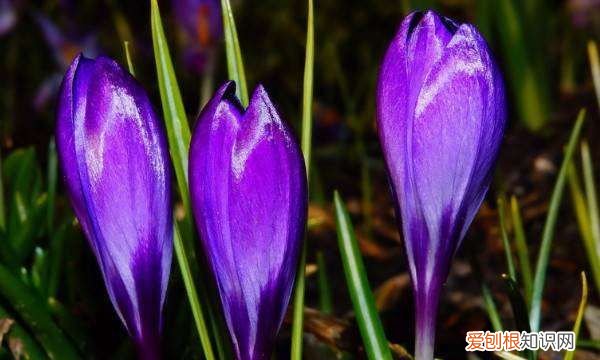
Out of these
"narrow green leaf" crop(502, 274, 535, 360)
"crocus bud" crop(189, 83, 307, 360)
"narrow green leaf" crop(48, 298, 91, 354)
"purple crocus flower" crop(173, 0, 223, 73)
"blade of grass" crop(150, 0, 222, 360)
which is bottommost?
"narrow green leaf" crop(502, 274, 535, 360)

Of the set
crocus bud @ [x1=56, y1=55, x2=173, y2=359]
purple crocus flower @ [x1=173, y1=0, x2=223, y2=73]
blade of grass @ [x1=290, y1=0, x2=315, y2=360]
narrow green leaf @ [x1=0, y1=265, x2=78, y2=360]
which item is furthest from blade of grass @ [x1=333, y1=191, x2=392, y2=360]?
purple crocus flower @ [x1=173, y1=0, x2=223, y2=73]

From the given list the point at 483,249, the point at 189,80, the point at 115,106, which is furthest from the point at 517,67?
the point at 115,106

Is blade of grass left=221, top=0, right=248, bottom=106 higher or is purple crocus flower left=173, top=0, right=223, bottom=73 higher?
purple crocus flower left=173, top=0, right=223, bottom=73

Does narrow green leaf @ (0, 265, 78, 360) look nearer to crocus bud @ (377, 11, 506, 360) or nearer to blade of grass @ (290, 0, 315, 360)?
blade of grass @ (290, 0, 315, 360)

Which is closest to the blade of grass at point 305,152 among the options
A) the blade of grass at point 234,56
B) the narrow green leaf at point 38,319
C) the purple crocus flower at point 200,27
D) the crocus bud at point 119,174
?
the blade of grass at point 234,56

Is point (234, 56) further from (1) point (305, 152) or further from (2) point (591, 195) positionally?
(2) point (591, 195)

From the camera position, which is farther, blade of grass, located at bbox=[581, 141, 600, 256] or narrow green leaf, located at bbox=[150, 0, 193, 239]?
blade of grass, located at bbox=[581, 141, 600, 256]

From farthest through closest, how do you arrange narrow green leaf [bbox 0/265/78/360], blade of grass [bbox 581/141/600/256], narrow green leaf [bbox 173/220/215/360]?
blade of grass [bbox 581/141/600/256] < narrow green leaf [bbox 0/265/78/360] < narrow green leaf [bbox 173/220/215/360]

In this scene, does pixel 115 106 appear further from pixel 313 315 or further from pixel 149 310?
pixel 313 315
